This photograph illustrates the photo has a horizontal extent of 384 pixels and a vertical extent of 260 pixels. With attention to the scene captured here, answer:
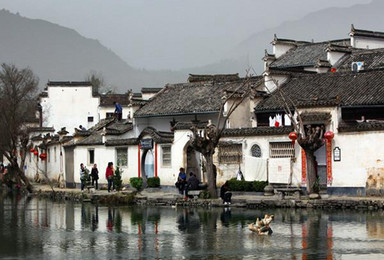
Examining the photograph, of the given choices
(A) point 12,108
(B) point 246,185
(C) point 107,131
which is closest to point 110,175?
(C) point 107,131

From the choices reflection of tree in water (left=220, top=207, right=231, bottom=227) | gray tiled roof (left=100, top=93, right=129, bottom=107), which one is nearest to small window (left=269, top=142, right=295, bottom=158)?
reflection of tree in water (left=220, top=207, right=231, bottom=227)

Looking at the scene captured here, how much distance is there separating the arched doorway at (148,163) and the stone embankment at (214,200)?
1611 millimetres

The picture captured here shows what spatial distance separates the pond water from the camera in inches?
931

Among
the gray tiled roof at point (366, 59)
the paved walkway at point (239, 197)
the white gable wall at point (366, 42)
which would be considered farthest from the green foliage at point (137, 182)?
the white gable wall at point (366, 42)

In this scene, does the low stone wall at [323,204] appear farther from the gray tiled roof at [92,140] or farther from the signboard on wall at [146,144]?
the gray tiled roof at [92,140]

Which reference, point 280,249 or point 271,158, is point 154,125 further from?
point 280,249

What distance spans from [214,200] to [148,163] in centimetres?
1109

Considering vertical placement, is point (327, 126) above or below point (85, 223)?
above

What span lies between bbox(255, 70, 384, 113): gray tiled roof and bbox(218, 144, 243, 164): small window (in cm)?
289

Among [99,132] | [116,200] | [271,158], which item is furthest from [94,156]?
[271,158]

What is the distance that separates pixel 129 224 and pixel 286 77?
18.7 meters

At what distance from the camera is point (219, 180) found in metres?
44.8

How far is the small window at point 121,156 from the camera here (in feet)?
169

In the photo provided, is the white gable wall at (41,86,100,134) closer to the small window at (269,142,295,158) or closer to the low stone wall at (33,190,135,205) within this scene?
the low stone wall at (33,190,135,205)
